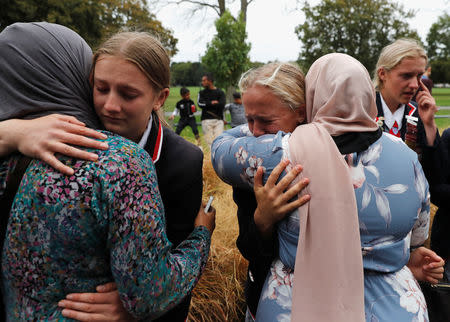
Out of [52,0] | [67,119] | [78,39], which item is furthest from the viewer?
[52,0]

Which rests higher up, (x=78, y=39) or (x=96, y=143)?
(x=78, y=39)

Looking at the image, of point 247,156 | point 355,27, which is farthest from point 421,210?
point 355,27

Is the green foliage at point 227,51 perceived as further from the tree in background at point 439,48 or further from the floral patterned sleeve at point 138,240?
the tree in background at point 439,48

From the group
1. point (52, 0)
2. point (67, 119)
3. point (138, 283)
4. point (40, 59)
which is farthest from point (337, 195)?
point (52, 0)

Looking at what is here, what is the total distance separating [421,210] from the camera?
57.2 inches

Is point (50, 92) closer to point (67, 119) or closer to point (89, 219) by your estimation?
point (67, 119)

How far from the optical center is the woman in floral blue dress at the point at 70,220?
3.02 ft

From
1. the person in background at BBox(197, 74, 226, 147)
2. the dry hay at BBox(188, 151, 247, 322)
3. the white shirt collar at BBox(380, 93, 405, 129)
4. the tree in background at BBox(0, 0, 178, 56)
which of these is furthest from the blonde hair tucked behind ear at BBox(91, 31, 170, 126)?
the tree in background at BBox(0, 0, 178, 56)

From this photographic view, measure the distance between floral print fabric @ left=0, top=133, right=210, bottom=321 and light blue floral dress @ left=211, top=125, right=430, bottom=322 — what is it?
0.40 metres

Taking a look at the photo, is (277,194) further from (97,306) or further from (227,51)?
(227,51)

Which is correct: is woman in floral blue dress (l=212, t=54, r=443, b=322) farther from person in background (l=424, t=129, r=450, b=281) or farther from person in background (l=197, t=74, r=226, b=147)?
person in background (l=197, t=74, r=226, b=147)

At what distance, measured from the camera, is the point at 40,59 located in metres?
1.08

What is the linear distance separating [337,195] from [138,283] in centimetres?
67

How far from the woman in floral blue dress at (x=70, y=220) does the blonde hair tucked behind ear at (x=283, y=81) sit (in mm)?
669
